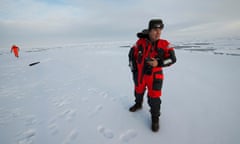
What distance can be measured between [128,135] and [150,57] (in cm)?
128

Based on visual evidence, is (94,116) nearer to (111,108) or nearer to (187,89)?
(111,108)

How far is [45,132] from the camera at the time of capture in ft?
6.77


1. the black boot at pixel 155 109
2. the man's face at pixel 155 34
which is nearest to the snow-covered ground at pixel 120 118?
the black boot at pixel 155 109

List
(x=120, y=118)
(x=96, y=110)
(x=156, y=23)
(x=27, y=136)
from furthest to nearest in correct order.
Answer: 1. (x=96, y=110)
2. (x=120, y=118)
3. (x=27, y=136)
4. (x=156, y=23)

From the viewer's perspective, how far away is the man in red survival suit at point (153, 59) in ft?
5.54

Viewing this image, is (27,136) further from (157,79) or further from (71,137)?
(157,79)

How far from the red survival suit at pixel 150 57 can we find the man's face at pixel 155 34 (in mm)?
62

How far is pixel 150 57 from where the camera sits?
1779 mm

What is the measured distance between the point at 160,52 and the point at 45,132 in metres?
2.36

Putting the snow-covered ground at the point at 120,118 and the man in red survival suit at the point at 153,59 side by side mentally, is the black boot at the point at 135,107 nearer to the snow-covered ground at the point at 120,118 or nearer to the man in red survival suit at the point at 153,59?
the snow-covered ground at the point at 120,118

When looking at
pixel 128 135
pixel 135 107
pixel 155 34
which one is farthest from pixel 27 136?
pixel 155 34

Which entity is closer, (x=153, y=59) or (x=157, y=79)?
(x=153, y=59)

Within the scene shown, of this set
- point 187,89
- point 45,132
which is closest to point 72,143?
point 45,132

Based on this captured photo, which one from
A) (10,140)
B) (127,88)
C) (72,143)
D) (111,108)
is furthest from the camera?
(127,88)
